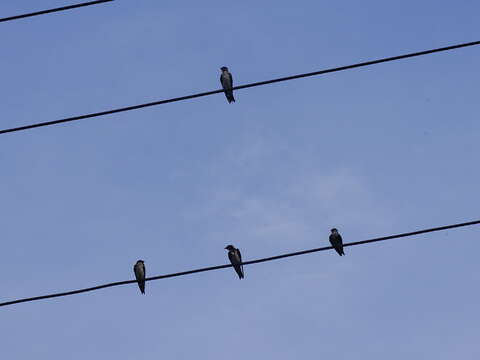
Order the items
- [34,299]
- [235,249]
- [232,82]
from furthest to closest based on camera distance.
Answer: [232,82] → [235,249] → [34,299]

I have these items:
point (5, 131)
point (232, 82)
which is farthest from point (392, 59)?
point (232, 82)

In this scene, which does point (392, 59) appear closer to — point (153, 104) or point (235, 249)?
point (153, 104)

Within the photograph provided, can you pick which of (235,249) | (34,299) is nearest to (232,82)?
(235,249)

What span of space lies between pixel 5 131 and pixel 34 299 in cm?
217

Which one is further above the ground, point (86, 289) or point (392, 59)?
point (392, 59)

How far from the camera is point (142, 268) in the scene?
19.5 m

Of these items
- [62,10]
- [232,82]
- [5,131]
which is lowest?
[5,131]

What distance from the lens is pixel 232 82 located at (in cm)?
2177

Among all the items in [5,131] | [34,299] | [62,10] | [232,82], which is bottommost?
[34,299]

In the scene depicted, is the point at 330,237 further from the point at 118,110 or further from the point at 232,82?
the point at 118,110

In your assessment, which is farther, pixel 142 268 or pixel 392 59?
pixel 142 268

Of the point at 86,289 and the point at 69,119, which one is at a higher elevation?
the point at 69,119

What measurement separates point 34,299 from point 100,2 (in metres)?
3.95

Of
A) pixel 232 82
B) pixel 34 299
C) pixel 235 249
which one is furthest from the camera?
pixel 232 82
